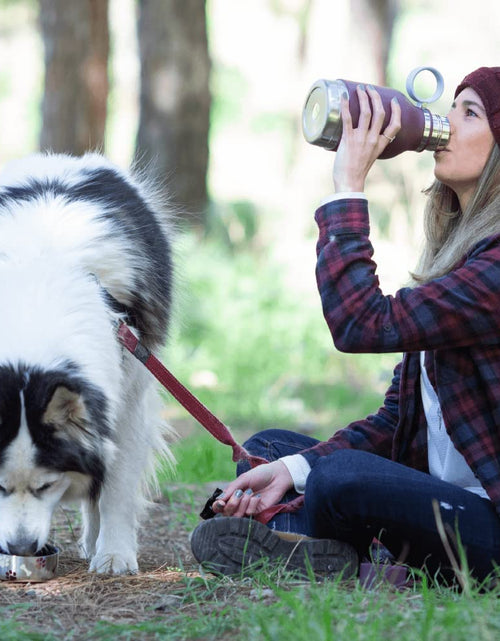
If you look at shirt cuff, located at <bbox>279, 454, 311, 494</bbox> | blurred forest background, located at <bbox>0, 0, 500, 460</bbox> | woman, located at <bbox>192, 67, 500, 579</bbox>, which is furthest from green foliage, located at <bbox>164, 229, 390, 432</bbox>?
woman, located at <bbox>192, 67, 500, 579</bbox>

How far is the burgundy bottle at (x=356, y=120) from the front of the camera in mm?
2537

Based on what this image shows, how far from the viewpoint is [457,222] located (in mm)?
2930

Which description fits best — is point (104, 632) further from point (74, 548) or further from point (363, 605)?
point (74, 548)

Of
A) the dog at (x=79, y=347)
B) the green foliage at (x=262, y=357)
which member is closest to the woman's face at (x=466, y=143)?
the dog at (x=79, y=347)

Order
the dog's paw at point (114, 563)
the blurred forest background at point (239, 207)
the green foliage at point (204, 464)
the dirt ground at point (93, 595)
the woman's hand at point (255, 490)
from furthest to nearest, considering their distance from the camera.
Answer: the blurred forest background at point (239, 207)
the green foliage at point (204, 464)
the dog's paw at point (114, 563)
the woman's hand at point (255, 490)
the dirt ground at point (93, 595)

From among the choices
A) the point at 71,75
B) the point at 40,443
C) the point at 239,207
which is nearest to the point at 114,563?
the point at 40,443

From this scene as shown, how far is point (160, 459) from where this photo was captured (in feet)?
13.1

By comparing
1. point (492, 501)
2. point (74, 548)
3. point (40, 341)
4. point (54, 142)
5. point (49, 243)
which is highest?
point (54, 142)

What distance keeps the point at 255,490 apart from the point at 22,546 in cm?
78

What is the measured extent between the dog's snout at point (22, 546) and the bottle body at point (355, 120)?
149cm

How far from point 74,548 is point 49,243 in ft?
4.61

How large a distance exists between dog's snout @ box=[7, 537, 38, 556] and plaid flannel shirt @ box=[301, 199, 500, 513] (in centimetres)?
113

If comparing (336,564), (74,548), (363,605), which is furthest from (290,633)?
(74,548)

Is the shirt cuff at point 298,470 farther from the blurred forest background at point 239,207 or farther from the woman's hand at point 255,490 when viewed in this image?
the blurred forest background at point 239,207
